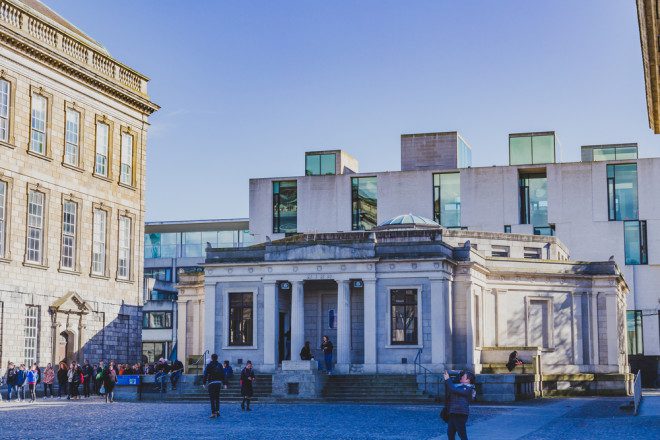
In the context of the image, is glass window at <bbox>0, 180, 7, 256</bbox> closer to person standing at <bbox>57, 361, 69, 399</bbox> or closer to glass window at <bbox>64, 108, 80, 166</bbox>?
glass window at <bbox>64, 108, 80, 166</bbox>

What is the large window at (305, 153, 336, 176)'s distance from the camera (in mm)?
84125

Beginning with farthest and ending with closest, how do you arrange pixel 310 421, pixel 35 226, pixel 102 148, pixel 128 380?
pixel 102 148 → pixel 35 226 → pixel 128 380 → pixel 310 421

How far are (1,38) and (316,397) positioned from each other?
60.6 ft

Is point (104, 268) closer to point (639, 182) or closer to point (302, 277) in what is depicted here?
point (302, 277)

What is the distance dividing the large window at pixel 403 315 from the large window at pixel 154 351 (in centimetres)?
5100

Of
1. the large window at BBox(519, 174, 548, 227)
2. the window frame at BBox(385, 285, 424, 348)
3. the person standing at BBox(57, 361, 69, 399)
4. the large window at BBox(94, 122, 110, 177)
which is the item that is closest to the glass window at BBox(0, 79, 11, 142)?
the large window at BBox(94, 122, 110, 177)

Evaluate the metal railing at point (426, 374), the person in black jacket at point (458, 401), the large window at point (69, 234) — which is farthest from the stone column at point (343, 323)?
the person in black jacket at point (458, 401)

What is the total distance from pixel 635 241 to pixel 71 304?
1647 inches

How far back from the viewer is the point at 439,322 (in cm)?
4531

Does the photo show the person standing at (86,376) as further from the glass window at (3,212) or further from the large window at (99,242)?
the glass window at (3,212)

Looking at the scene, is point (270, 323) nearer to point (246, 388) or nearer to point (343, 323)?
point (343, 323)

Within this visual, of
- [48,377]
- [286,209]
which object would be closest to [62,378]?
[48,377]

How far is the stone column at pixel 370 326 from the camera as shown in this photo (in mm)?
45312

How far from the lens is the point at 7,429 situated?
25734 mm
